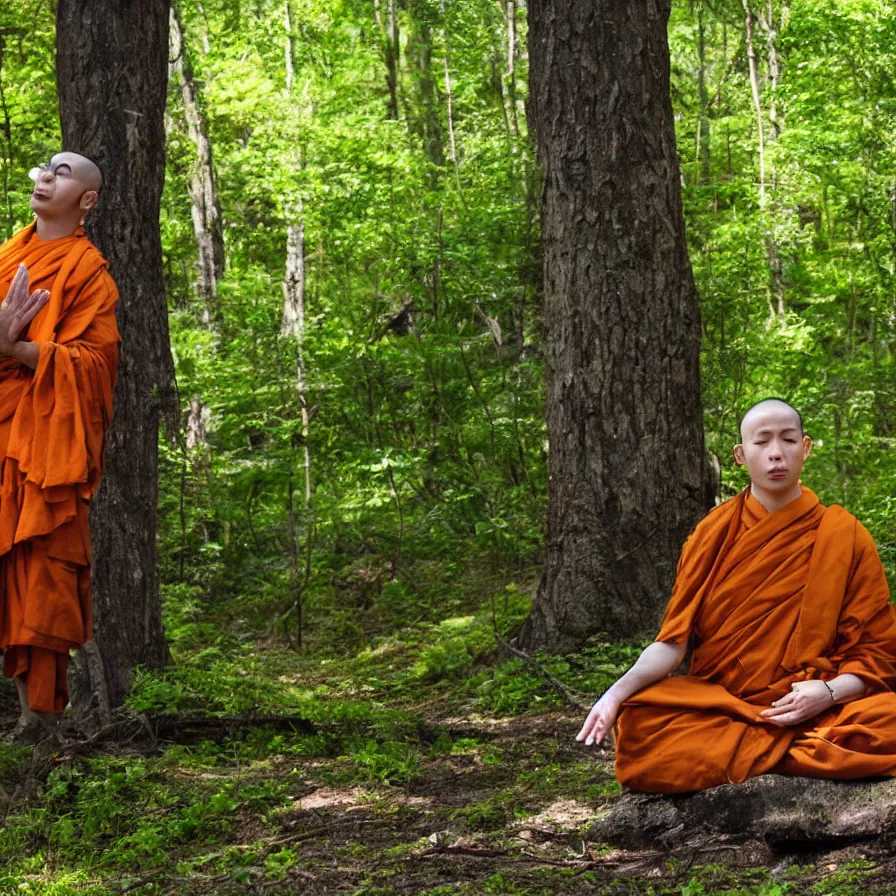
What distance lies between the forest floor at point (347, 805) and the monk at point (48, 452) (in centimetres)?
54

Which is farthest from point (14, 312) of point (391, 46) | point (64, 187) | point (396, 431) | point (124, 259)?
point (391, 46)

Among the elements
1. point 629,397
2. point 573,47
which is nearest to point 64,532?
point 629,397

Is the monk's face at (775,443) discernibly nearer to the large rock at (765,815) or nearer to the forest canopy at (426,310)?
the large rock at (765,815)

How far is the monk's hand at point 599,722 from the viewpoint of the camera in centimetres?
A: 404

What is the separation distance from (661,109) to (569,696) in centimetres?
386

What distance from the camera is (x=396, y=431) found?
11359mm

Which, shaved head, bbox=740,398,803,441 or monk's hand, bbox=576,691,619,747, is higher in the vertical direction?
shaved head, bbox=740,398,803,441

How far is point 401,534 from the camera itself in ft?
36.2

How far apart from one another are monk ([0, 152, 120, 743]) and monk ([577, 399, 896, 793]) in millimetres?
2429

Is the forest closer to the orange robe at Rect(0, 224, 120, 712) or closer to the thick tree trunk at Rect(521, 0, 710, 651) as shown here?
the thick tree trunk at Rect(521, 0, 710, 651)

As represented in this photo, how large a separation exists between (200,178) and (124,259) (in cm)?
1106

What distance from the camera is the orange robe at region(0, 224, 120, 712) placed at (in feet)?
16.5

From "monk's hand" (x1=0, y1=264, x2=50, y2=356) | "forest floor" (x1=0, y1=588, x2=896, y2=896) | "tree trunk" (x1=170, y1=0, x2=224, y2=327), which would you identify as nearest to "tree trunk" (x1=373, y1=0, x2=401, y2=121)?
"tree trunk" (x1=170, y1=0, x2=224, y2=327)

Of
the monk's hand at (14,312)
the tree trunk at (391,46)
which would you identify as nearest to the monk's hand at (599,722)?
the monk's hand at (14,312)
